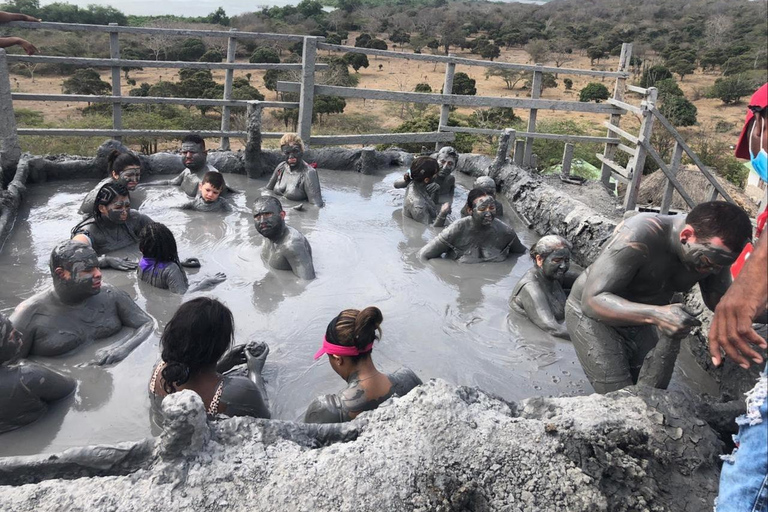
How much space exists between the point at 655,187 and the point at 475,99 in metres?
4.47

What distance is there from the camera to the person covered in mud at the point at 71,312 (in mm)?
4055

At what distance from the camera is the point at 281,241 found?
5.88m

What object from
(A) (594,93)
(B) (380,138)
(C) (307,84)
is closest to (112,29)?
(C) (307,84)

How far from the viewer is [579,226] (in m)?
6.71

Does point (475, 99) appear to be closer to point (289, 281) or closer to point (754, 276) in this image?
point (289, 281)

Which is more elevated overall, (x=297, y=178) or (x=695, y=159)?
(x=695, y=159)

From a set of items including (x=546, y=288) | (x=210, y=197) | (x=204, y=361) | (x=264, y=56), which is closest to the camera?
(x=204, y=361)

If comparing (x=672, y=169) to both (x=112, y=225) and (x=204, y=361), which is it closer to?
(x=112, y=225)

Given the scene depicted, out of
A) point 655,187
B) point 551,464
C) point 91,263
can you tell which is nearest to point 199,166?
point 91,263

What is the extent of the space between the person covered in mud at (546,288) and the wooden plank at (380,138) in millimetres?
5350

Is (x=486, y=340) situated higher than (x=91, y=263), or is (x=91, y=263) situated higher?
(x=91, y=263)

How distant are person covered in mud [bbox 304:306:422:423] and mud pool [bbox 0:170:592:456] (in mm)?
697

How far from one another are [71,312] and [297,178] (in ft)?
13.6

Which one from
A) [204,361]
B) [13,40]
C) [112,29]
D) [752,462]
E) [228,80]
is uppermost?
[112,29]
